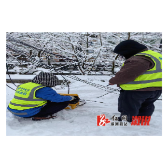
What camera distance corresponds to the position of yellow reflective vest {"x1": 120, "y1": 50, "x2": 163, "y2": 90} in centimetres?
145

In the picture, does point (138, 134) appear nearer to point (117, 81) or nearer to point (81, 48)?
point (117, 81)

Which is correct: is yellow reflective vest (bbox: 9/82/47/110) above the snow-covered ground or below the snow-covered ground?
above

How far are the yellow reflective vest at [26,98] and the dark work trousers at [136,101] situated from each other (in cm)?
126

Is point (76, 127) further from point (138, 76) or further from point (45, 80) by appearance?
point (138, 76)

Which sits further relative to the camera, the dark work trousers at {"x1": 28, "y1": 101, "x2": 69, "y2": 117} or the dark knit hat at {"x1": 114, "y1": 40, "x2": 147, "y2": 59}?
the dark work trousers at {"x1": 28, "y1": 101, "x2": 69, "y2": 117}

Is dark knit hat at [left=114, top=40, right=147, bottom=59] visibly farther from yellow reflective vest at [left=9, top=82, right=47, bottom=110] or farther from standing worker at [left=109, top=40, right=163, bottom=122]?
yellow reflective vest at [left=9, top=82, right=47, bottom=110]

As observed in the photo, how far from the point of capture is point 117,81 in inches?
60.6

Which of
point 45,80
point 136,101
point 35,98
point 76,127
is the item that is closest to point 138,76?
point 136,101

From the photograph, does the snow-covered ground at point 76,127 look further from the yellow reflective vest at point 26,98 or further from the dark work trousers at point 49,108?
the yellow reflective vest at point 26,98

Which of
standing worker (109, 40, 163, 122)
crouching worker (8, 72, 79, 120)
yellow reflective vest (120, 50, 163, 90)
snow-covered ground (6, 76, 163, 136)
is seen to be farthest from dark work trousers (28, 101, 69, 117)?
yellow reflective vest (120, 50, 163, 90)

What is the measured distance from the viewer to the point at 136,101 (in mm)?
1635

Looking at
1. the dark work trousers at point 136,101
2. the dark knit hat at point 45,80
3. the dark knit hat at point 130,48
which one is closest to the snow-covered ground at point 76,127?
the dark work trousers at point 136,101

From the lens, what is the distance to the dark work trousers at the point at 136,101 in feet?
5.22

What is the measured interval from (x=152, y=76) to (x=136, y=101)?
1.28 ft
